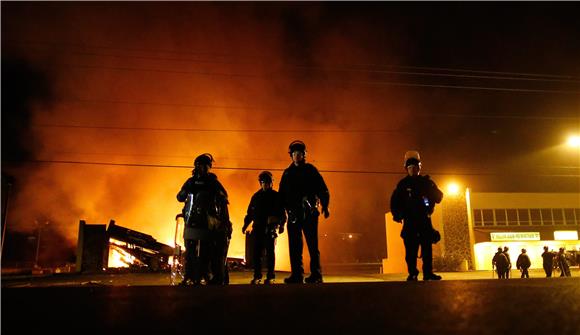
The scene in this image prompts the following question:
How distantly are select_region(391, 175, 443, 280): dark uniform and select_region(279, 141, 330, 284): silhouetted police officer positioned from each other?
3.67ft

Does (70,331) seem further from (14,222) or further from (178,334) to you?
(14,222)

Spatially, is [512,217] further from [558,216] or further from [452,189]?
[452,189]

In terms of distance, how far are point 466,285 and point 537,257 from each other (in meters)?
36.4

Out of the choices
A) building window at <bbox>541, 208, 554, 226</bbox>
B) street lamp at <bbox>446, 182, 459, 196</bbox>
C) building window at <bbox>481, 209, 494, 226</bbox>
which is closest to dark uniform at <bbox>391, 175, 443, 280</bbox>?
street lamp at <bbox>446, 182, 459, 196</bbox>

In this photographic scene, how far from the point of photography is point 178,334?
212 cm

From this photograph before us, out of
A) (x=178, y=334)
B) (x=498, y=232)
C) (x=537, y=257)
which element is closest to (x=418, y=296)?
(x=178, y=334)

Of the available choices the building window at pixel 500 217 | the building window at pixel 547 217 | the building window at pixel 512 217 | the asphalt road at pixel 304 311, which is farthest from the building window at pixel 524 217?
the asphalt road at pixel 304 311

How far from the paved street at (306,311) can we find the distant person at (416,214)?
291 centimetres

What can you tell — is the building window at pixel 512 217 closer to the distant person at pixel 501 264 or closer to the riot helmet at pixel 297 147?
the distant person at pixel 501 264

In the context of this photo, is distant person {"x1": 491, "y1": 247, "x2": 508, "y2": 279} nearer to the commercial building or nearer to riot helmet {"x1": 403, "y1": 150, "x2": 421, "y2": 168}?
riot helmet {"x1": 403, "y1": 150, "x2": 421, "y2": 168}

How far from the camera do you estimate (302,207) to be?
18.4 ft

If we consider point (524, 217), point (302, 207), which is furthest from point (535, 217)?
point (302, 207)

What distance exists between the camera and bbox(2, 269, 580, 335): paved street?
220 centimetres

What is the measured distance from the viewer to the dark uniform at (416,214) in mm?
5832
